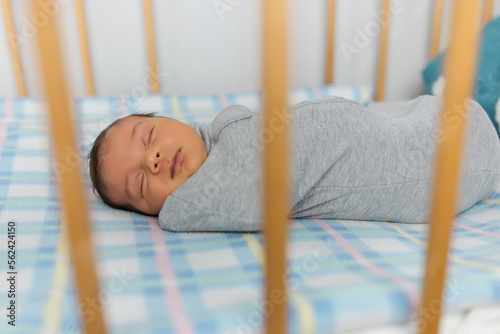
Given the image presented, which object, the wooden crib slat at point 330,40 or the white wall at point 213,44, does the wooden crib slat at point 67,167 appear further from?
the wooden crib slat at point 330,40

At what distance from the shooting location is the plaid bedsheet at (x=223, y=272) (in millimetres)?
472

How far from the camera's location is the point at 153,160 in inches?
28.8

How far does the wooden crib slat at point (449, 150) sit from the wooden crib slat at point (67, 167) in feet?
0.98

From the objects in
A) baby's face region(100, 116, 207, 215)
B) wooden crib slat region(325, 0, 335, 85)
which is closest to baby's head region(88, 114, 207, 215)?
baby's face region(100, 116, 207, 215)

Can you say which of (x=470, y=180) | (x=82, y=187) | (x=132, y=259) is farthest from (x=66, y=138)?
(x=470, y=180)

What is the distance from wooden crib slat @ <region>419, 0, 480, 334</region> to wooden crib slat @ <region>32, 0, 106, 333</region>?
30 centimetres

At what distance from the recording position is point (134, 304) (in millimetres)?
497

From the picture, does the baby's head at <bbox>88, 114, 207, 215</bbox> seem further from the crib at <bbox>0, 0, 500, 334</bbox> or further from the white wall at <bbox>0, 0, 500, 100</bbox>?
the white wall at <bbox>0, 0, 500, 100</bbox>

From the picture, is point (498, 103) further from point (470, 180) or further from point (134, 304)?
point (134, 304)

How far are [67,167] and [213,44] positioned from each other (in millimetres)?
1079

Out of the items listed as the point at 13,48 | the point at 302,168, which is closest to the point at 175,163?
the point at 302,168

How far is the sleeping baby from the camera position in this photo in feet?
2.24

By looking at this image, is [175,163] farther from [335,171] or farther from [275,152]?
[275,152]

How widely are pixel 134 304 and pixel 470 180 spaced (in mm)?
559
